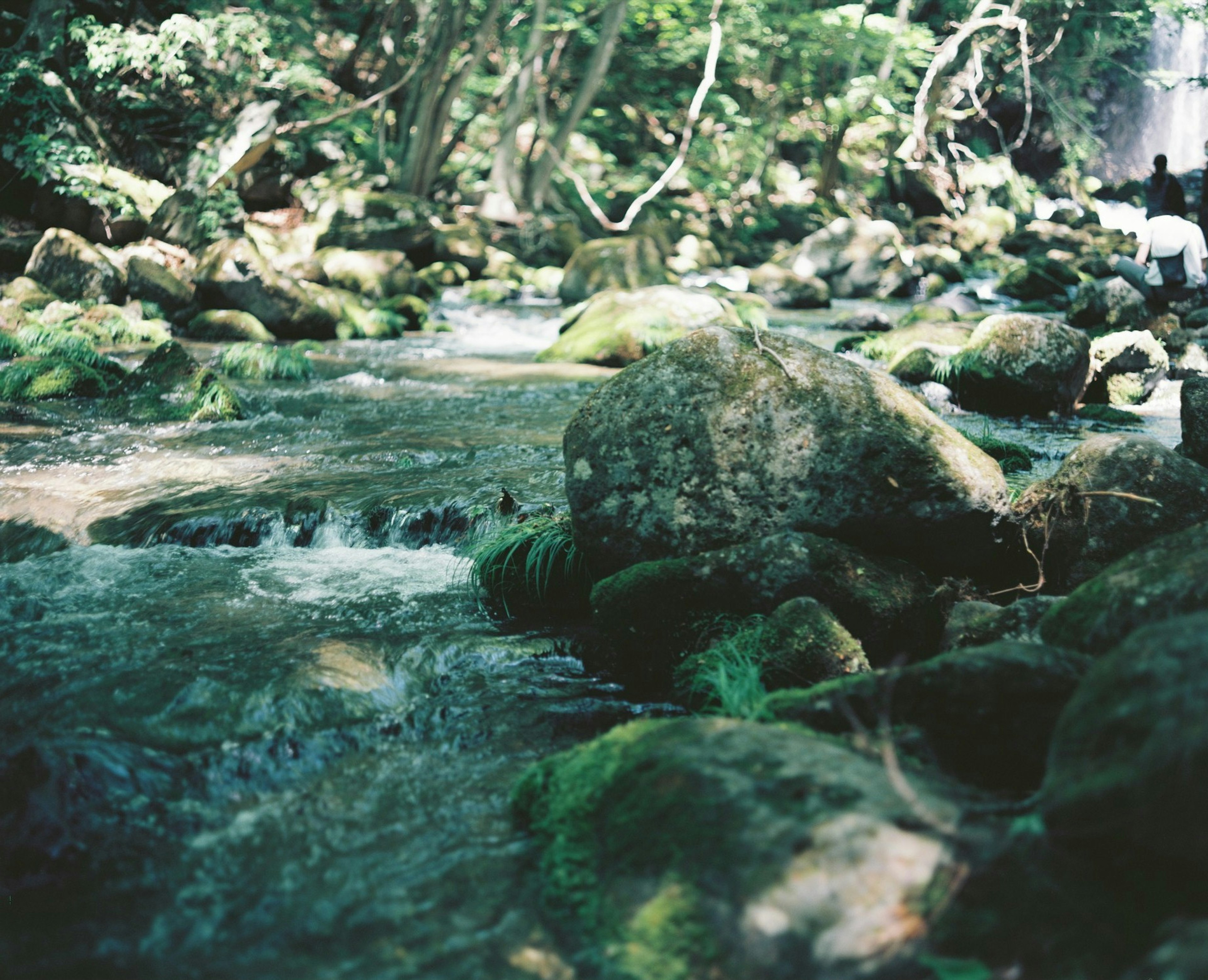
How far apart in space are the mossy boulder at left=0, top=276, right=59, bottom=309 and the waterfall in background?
99.1ft

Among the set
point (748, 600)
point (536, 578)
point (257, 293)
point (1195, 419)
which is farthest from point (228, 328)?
point (1195, 419)

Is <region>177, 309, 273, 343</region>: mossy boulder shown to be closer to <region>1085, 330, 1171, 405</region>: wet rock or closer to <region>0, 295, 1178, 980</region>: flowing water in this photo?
<region>0, 295, 1178, 980</region>: flowing water

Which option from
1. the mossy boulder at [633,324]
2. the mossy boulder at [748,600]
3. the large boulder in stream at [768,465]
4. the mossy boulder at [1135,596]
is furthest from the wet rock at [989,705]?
the mossy boulder at [633,324]

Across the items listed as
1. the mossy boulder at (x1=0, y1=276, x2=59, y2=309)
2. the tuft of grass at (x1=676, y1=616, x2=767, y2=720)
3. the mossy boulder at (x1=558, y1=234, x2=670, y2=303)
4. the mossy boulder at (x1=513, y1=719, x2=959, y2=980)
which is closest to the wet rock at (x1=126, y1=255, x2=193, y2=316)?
the mossy boulder at (x1=0, y1=276, x2=59, y2=309)

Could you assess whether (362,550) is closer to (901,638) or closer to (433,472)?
(433,472)

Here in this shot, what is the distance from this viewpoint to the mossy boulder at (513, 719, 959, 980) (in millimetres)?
2059

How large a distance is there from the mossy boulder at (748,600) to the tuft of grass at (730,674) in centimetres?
13

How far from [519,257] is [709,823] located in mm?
22963

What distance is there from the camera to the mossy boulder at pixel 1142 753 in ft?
5.99

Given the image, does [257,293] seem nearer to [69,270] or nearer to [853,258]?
[69,270]

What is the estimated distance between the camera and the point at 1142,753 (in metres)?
1.90

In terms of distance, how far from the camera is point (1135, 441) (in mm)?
4594

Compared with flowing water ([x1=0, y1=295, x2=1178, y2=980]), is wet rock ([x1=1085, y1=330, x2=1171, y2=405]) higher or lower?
higher

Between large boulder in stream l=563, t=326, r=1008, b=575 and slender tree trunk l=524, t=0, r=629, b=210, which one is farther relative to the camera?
slender tree trunk l=524, t=0, r=629, b=210
